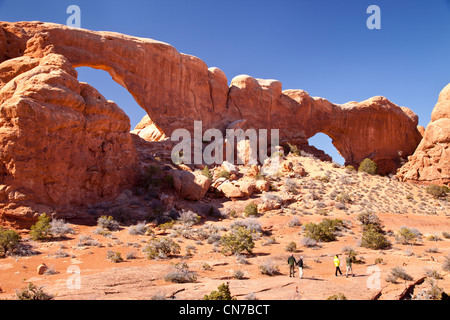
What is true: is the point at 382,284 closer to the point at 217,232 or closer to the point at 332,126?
the point at 217,232

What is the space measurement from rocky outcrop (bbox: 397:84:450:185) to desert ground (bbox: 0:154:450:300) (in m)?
3.43

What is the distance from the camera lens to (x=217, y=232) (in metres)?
17.1

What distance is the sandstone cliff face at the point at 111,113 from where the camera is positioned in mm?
16078

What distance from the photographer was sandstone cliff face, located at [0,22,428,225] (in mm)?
16078

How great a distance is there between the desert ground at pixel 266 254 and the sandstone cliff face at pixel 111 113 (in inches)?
118

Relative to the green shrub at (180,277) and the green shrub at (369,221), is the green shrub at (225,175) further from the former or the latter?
the green shrub at (180,277)

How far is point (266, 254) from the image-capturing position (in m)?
14.2

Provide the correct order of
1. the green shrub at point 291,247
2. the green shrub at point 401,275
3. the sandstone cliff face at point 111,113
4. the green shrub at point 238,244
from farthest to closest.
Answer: the sandstone cliff face at point 111,113 < the green shrub at point 291,247 < the green shrub at point 238,244 < the green shrub at point 401,275

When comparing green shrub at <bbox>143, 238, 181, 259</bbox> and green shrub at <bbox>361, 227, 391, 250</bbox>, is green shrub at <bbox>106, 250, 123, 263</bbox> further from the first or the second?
green shrub at <bbox>361, 227, 391, 250</bbox>

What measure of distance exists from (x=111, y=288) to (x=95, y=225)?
955cm

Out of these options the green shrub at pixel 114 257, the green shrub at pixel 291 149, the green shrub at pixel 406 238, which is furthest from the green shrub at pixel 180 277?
the green shrub at pixel 291 149

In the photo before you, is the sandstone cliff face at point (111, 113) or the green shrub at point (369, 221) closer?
the sandstone cliff face at point (111, 113)

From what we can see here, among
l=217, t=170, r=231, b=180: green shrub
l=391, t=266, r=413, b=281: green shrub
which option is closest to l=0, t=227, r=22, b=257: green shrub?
l=391, t=266, r=413, b=281: green shrub
